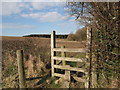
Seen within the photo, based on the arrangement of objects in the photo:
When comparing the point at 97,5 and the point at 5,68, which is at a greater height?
the point at 97,5

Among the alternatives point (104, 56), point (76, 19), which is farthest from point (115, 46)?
point (76, 19)

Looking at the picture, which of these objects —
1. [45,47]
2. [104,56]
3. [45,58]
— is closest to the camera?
[104,56]

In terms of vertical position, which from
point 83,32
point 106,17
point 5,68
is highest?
point 106,17

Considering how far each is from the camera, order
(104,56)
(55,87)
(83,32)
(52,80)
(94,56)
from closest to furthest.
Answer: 1. (104,56)
2. (94,56)
3. (83,32)
4. (55,87)
5. (52,80)

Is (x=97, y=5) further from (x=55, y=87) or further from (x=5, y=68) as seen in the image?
(x=5, y=68)

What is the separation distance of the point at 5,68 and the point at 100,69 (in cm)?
489

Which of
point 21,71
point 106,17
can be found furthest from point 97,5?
point 21,71

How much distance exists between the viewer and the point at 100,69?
4.00 m

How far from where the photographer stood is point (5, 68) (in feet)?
22.1

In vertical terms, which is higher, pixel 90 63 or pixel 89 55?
pixel 89 55

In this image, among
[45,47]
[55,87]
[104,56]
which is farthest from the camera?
[45,47]

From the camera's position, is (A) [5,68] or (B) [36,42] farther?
(B) [36,42]

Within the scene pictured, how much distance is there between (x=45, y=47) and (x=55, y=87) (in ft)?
13.2

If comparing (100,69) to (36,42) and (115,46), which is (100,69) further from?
(36,42)
